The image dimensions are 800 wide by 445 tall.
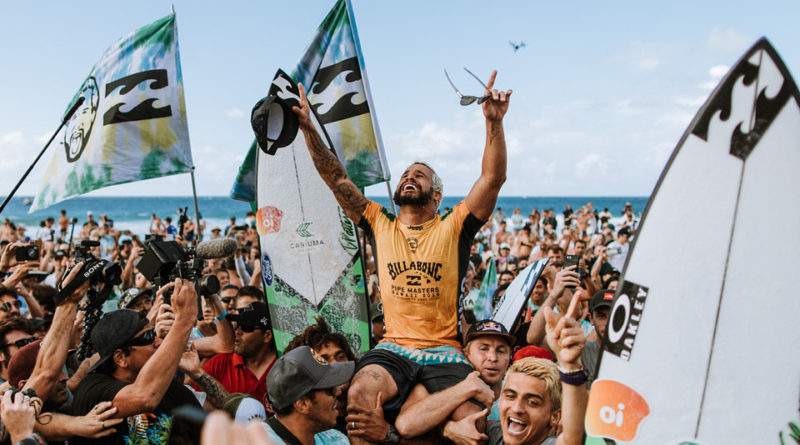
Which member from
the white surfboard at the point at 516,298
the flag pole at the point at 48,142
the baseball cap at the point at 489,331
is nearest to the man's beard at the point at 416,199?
the baseball cap at the point at 489,331

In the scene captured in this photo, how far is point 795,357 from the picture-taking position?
2.32m

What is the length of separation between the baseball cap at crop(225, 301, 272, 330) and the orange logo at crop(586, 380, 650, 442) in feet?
11.0

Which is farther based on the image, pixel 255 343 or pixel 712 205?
pixel 255 343

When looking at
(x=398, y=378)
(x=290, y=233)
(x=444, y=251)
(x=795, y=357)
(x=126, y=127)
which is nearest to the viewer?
(x=795, y=357)

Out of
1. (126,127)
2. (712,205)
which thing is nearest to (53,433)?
(712,205)

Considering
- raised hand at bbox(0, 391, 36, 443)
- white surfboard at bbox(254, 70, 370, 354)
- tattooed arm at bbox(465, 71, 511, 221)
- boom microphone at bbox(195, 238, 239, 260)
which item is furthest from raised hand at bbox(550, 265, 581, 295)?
raised hand at bbox(0, 391, 36, 443)

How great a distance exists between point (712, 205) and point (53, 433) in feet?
10.4

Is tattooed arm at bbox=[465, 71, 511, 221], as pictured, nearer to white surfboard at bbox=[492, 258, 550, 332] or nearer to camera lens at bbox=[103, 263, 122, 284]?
white surfboard at bbox=[492, 258, 550, 332]

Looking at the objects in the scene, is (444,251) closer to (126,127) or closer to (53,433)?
(53,433)

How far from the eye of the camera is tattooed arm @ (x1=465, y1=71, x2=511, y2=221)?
3.53 meters

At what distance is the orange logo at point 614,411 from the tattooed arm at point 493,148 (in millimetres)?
1466

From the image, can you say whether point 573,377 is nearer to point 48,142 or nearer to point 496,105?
point 496,105

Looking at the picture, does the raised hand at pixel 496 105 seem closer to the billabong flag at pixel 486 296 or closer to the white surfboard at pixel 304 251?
the white surfboard at pixel 304 251

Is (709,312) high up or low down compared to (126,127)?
down
